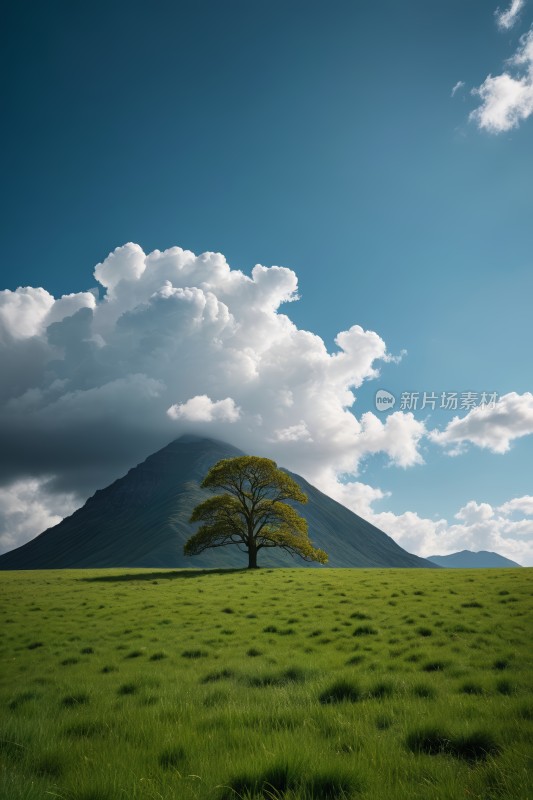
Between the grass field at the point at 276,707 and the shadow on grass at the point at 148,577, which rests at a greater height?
the grass field at the point at 276,707

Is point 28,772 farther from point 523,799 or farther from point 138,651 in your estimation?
point 138,651

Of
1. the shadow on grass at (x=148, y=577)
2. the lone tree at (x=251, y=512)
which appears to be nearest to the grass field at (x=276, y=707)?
the shadow on grass at (x=148, y=577)

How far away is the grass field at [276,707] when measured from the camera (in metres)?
4.50

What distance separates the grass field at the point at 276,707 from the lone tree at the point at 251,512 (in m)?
33.5

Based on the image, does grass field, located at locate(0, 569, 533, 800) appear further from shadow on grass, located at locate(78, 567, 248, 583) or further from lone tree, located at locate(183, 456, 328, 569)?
lone tree, located at locate(183, 456, 328, 569)

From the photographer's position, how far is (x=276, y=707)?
713 centimetres

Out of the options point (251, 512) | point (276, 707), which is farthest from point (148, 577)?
point (276, 707)

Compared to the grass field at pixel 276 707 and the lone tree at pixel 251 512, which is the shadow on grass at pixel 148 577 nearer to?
the lone tree at pixel 251 512

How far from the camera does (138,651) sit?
1452 centimetres

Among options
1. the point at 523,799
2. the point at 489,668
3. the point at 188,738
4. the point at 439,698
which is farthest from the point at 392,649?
the point at 523,799

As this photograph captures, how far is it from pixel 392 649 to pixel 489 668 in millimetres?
3014

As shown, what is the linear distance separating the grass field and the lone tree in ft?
110

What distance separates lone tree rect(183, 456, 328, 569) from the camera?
53.7 m

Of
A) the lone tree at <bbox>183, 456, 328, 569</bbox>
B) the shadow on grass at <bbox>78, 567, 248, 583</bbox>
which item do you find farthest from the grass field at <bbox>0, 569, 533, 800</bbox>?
the lone tree at <bbox>183, 456, 328, 569</bbox>
